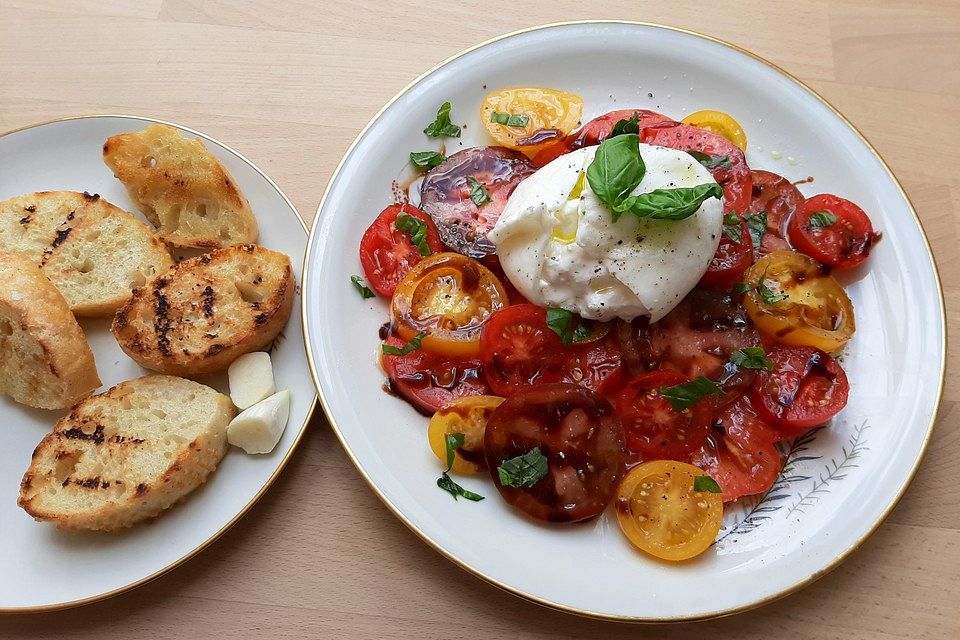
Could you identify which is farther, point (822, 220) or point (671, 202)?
point (822, 220)

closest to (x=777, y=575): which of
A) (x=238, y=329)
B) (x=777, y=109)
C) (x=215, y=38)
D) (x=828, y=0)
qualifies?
(x=777, y=109)

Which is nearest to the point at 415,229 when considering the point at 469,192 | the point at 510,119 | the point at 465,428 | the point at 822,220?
the point at 469,192

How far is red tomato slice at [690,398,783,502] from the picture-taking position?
6.46 ft

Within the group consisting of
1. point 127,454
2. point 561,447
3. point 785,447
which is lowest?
point 785,447

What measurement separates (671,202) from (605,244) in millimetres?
213

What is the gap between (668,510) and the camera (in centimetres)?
191

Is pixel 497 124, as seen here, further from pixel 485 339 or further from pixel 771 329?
pixel 771 329

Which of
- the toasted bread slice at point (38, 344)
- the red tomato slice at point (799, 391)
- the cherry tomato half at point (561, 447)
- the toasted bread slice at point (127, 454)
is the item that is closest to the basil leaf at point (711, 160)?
the red tomato slice at point (799, 391)

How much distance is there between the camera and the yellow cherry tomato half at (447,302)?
2062 millimetres

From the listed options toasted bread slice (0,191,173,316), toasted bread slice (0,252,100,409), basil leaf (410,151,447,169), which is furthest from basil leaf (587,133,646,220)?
toasted bread slice (0,252,100,409)

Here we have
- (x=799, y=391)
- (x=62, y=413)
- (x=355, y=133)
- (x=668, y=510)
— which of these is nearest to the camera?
(x=668, y=510)

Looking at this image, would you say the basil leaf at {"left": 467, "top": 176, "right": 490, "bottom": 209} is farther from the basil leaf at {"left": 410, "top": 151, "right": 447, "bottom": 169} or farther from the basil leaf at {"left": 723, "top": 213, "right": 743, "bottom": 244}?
the basil leaf at {"left": 723, "top": 213, "right": 743, "bottom": 244}

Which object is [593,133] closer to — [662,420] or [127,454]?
[662,420]

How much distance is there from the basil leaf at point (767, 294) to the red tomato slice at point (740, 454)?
0.31 metres
